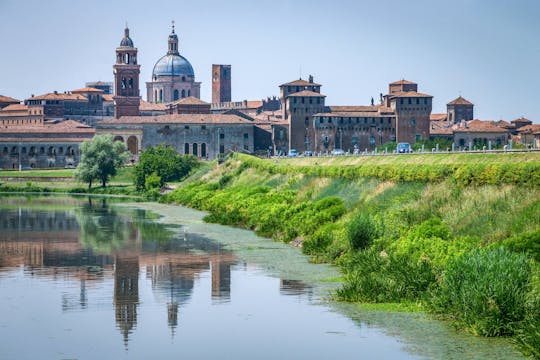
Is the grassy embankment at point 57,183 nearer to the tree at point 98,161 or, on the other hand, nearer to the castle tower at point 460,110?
the tree at point 98,161

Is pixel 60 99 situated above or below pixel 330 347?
above

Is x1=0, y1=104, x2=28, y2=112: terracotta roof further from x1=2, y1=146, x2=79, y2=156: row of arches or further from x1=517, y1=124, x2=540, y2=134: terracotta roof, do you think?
x1=517, y1=124, x2=540, y2=134: terracotta roof

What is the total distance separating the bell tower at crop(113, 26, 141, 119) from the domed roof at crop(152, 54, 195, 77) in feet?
83.4

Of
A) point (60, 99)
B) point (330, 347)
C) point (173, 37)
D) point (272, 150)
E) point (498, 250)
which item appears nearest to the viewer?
point (330, 347)

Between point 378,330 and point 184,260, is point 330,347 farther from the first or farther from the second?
point 184,260

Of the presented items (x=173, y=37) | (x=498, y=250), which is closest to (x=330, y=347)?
(x=498, y=250)

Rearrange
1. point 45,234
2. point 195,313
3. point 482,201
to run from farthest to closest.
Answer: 1. point 45,234
2. point 482,201
3. point 195,313

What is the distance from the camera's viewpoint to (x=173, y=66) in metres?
172

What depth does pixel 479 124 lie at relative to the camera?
121625 mm

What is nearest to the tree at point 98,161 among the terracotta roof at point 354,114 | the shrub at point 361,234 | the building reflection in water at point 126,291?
the terracotta roof at point 354,114

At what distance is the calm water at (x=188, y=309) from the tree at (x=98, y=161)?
153 feet

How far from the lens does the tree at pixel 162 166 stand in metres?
88.2

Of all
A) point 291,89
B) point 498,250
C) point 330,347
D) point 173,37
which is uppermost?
point 173,37

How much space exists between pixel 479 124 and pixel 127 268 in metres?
91.1
